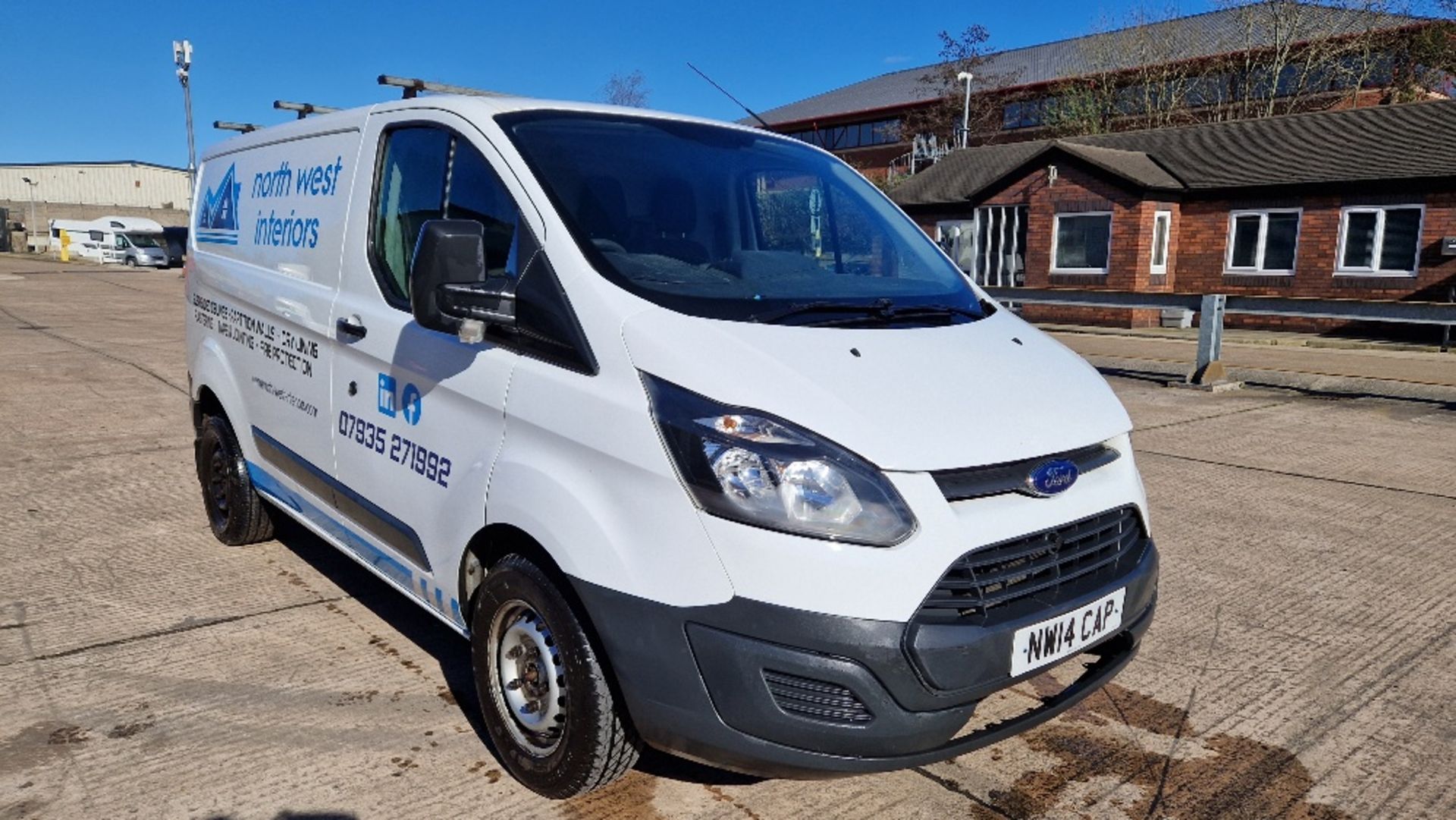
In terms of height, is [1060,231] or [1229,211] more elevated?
[1229,211]

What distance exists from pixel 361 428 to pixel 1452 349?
58.3 feet

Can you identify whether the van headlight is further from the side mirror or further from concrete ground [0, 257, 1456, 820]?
concrete ground [0, 257, 1456, 820]

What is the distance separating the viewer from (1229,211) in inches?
832

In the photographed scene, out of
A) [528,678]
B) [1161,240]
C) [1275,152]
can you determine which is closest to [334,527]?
[528,678]

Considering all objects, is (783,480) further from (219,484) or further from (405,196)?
(219,484)

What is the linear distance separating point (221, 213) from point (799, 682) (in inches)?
154

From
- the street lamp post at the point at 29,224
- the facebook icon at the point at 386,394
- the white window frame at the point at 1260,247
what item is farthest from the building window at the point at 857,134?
the street lamp post at the point at 29,224

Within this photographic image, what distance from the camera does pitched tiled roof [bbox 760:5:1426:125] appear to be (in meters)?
29.5

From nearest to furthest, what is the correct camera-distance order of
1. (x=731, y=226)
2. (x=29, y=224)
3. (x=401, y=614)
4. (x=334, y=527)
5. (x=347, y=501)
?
(x=731, y=226) < (x=347, y=501) < (x=334, y=527) < (x=401, y=614) < (x=29, y=224)

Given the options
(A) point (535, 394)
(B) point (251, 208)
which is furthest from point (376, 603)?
(A) point (535, 394)

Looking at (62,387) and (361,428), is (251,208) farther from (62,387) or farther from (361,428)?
(62,387)

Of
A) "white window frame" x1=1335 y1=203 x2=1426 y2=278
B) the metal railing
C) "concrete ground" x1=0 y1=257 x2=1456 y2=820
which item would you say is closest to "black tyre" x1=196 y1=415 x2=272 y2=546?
"concrete ground" x1=0 y1=257 x2=1456 y2=820

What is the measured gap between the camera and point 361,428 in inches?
131

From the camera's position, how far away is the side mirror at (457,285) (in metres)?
2.65
